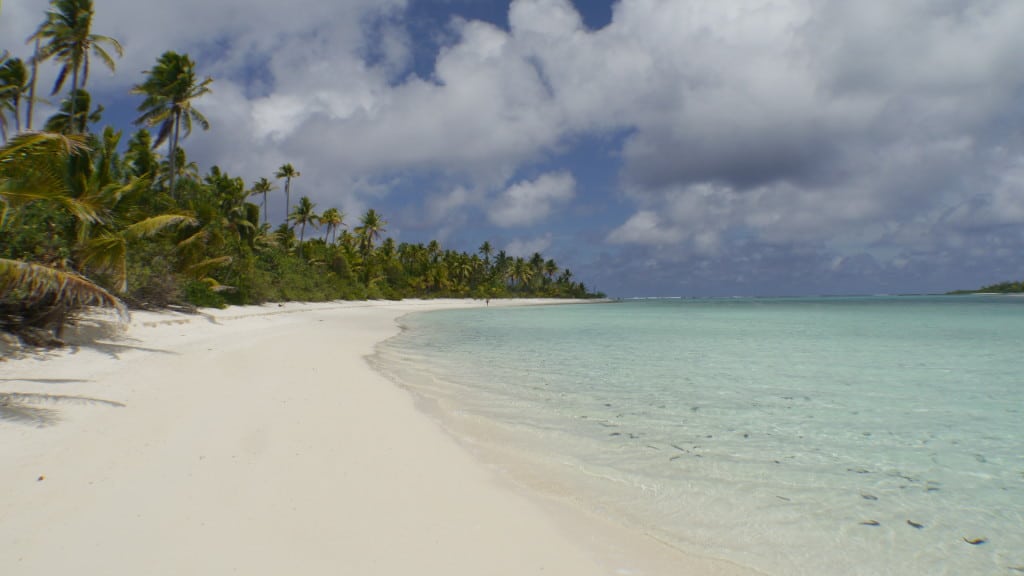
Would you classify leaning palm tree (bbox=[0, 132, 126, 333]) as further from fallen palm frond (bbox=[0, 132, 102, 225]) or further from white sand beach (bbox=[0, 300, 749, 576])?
white sand beach (bbox=[0, 300, 749, 576])

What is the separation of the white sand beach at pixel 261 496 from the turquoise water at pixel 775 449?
2.12 ft

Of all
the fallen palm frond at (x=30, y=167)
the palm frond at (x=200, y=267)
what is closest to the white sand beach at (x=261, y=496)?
the fallen palm frond at (x=30, y=167)

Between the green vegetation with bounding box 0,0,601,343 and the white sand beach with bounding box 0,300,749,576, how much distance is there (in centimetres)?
214

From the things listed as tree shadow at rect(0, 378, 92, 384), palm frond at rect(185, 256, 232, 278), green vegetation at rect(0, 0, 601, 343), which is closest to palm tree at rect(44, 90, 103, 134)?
green vegetation at rect(0, 0, 601, 343)

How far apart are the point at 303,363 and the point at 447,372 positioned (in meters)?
3.13

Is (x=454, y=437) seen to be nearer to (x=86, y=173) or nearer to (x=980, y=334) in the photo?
(x=86, y=173)

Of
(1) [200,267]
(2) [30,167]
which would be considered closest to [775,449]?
(2) [30,167]

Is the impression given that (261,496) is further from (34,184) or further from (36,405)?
(34,184)

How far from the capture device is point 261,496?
3822 mm

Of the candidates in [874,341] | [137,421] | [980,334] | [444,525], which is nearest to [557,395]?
[444,525]

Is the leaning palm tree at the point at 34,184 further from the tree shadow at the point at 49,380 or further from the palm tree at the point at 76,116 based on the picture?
the palm tree at the point at 76,116

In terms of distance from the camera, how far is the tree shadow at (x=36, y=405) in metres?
5.16

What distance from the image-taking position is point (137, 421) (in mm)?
5590

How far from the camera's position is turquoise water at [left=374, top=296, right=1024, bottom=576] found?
142 inches
